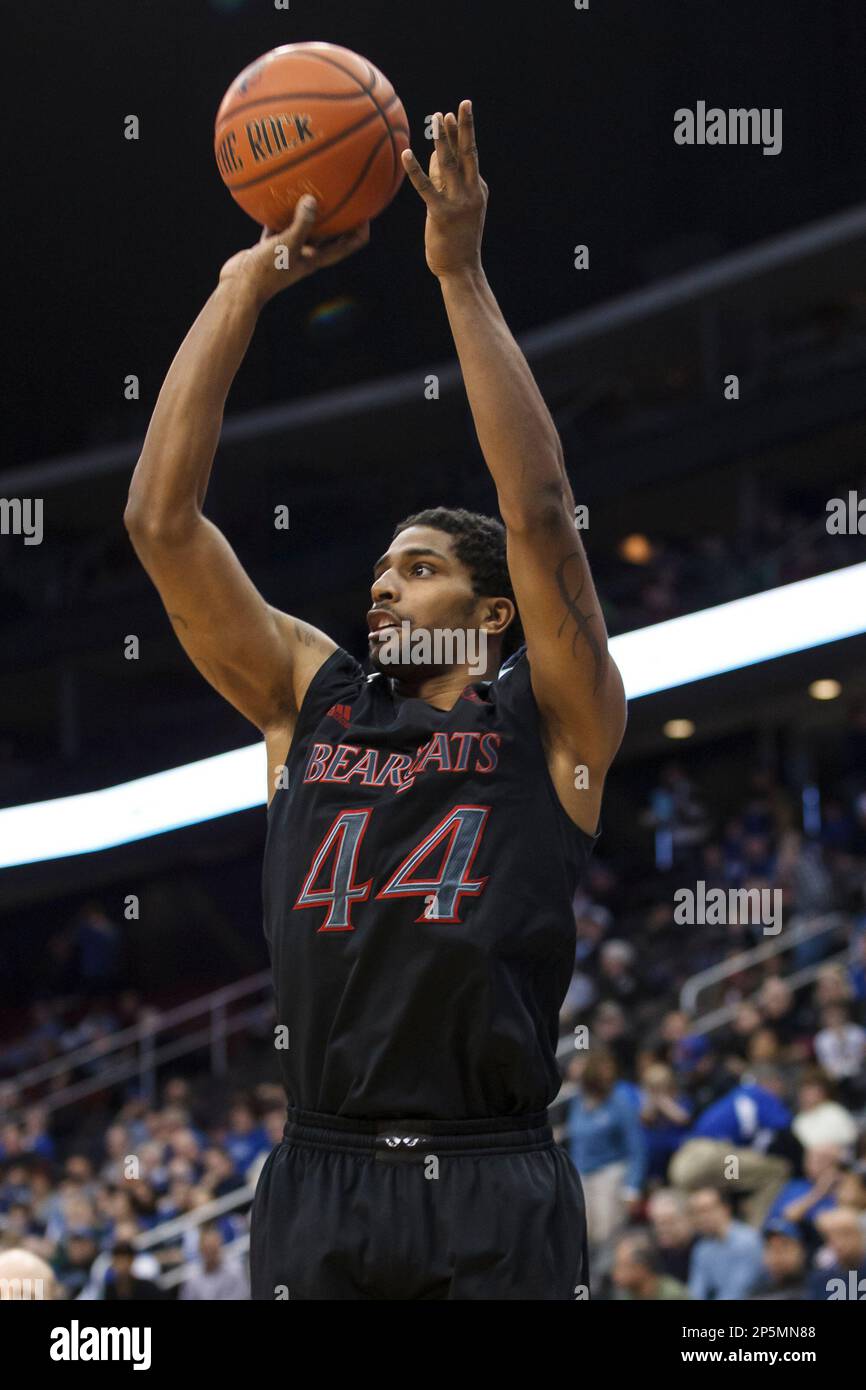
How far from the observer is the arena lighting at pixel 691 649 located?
34.3 ft

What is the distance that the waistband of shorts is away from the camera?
95.9 inches

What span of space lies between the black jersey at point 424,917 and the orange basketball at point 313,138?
960mm

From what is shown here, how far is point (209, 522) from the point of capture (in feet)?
8.69

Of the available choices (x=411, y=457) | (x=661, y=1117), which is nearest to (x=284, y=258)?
(x=661, y=1117)

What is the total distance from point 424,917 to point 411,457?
14481 mm

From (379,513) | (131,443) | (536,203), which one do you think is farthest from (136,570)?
(536,203)

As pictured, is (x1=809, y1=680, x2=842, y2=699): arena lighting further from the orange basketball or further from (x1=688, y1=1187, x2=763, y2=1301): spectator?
the orange basketball

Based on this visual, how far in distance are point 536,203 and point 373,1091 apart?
43.3ft

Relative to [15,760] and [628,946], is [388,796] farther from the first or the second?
[15,760]

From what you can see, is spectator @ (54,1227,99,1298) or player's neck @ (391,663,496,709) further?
spectator @ (54,1227,99,1298)

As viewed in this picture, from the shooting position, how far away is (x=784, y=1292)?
6.08m

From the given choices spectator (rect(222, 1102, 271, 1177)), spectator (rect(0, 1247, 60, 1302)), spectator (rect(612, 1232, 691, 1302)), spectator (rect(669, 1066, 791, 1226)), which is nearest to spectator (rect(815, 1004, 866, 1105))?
spectator (rect(669, 1066, 791, 1226))

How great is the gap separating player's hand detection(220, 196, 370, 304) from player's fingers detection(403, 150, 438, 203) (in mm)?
231

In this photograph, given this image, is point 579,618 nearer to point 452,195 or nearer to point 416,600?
point 416,600
